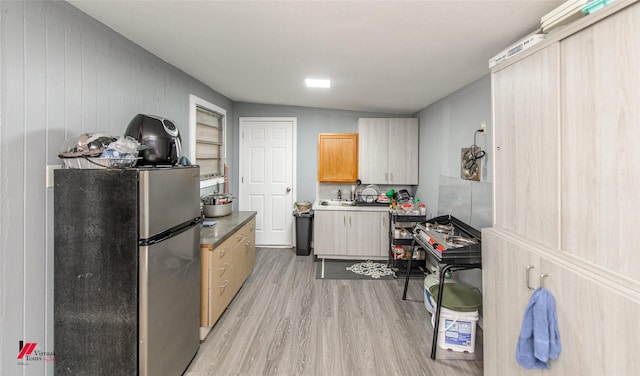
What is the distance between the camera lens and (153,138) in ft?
6.48

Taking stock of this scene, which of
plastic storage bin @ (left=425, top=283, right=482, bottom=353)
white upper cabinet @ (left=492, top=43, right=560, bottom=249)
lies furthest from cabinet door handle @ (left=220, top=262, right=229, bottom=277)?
white upper cabinet @ (left=492, top=43, right=560, bottom=249)

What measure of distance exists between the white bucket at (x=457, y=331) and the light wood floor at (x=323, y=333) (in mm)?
85

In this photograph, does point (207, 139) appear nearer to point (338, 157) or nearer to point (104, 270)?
point (338, 157)

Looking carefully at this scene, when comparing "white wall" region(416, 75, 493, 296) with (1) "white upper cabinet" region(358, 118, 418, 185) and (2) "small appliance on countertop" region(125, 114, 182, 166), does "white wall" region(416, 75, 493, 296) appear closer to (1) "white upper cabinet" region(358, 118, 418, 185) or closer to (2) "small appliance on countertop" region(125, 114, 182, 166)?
(1) "white upper cabinet" region(358, 118, 418, 185)

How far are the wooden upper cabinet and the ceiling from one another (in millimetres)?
1511

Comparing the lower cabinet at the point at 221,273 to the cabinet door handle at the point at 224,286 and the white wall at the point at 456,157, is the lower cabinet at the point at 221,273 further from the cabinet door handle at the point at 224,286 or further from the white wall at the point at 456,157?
the white wall at the point at 456,157

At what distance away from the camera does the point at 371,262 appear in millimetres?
4484

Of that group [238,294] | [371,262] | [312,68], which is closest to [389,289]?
[371,262]

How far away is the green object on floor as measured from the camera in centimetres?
→ 237

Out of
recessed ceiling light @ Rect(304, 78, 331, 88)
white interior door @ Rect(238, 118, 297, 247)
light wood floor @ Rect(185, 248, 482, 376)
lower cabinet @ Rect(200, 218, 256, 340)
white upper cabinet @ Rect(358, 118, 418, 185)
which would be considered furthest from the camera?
white interior door @ Rect(238, 118, 297, 247)

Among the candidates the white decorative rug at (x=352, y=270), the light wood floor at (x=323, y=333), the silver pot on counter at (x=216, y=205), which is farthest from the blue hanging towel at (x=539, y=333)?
the silver pot on counter at (x=216, y=205)

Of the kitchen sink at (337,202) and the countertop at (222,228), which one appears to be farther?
the kitchen sink at (337,202)

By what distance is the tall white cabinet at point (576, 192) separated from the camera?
1092 millimetres

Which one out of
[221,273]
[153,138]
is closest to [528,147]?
[153,138]
